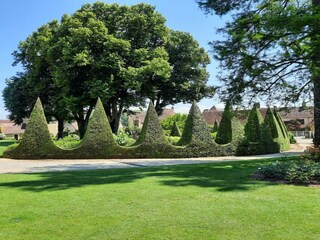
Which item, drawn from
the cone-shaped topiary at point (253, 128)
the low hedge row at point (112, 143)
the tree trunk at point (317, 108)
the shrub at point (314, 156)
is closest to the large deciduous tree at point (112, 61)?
the low hedge row at point (112, 143)

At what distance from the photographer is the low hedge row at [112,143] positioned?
1758 centimetres

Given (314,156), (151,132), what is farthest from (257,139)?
(314,156)


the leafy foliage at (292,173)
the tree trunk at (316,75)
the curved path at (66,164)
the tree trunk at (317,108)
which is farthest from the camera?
the tree trunk at (317,108)

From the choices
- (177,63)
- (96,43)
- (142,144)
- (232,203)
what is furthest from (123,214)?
(177,63)

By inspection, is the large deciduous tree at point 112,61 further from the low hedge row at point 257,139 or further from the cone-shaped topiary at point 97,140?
the low hedge row at point 257,139

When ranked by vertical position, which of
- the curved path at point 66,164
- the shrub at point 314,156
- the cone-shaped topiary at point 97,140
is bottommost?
the curved path at point 66,164

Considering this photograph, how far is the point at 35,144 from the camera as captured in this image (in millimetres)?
17562

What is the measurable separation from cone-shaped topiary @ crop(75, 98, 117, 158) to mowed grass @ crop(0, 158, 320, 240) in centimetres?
955

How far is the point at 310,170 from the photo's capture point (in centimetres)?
835

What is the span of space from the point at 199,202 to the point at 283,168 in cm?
381

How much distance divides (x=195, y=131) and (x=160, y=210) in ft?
46.5

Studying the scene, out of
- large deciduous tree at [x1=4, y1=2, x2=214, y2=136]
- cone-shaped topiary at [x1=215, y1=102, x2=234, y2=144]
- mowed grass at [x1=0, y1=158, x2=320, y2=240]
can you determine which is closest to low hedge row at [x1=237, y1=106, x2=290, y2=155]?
cone-shaped topiary at [x1=215, y1=102, x2=234, y2=144]

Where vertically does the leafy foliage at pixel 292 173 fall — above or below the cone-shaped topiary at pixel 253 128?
below

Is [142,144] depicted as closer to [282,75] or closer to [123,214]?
[282,75]
